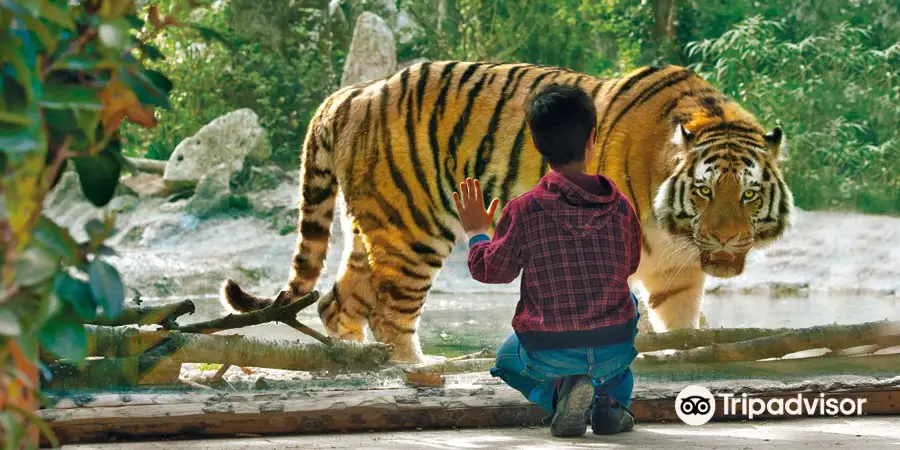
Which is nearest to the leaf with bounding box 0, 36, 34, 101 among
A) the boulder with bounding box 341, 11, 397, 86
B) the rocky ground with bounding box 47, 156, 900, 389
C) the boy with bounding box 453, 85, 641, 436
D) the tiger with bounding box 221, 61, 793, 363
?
the boy with bounding box 453, 85, 641, 436

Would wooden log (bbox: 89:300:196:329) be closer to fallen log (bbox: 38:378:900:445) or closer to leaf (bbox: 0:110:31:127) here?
fallen log (bbox: 38:378:900:445)

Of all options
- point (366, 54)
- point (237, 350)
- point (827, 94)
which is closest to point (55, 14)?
point (237, 350)

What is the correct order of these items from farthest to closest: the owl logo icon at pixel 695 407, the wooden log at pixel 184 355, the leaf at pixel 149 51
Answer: the wooden log at pixel 184 355, the owl logo icon at pixel 695 407, the leaf at pixel 149 51

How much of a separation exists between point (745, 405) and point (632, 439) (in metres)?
0.36

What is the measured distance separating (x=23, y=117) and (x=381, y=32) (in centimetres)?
887

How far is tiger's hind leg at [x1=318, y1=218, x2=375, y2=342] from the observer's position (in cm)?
386

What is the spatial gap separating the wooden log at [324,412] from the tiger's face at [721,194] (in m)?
0.98

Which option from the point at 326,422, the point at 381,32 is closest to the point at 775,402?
the point at 326,422

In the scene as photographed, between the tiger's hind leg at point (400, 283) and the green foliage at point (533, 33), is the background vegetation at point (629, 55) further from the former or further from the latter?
Result: the tiger's hind leg at point (400, 283)

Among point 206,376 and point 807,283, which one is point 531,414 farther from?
point 807,283

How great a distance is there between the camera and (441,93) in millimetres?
3867

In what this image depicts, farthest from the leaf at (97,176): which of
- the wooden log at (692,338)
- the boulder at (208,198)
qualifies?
the boulder at (208,198)

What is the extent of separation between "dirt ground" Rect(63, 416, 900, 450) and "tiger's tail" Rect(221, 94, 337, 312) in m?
1.55

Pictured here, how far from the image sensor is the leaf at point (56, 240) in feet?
3.67
